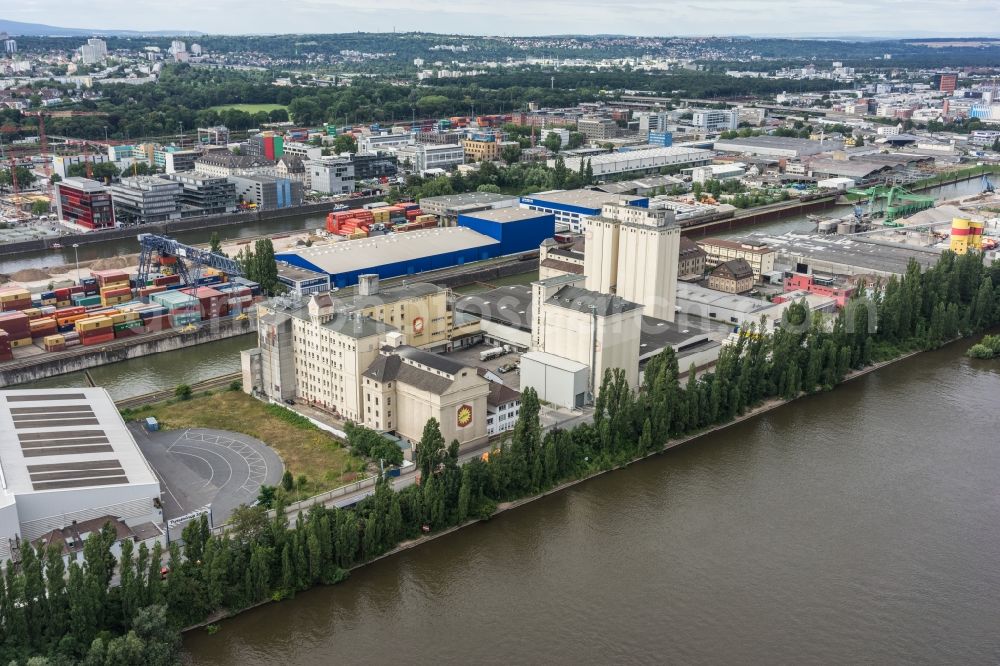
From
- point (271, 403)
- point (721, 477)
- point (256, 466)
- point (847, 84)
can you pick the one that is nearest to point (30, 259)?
point (271, 403)

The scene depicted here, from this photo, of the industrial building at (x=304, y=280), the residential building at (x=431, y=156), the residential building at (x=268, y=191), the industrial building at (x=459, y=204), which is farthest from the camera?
the residential building at (x=431, y=156)

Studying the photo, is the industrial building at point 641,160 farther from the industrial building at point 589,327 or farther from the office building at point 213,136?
the industrial building at point 589,327

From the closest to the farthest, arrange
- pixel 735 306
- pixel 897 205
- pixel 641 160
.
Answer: pixel 735 306
pixel 897 205
pixel 641 160

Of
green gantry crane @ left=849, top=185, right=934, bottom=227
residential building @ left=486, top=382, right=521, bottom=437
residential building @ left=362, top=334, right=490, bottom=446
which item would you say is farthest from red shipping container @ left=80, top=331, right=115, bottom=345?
green gantry crane @ left=849, top=185, right=934, bottom=227

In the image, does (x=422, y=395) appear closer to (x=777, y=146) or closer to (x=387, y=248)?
(x=387, y=248)

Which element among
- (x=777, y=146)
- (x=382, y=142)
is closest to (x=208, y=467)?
(x=382, y=142)

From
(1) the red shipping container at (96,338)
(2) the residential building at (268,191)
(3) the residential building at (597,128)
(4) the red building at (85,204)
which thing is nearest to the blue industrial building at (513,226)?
(2) the residential building at (268,191)

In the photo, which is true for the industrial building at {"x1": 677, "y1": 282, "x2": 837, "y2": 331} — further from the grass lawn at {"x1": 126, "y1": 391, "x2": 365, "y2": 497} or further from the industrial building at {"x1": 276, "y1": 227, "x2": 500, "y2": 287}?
the grass lawn at {"x1": 126, "y1": 391, "x2": 365, "y2": 497}
